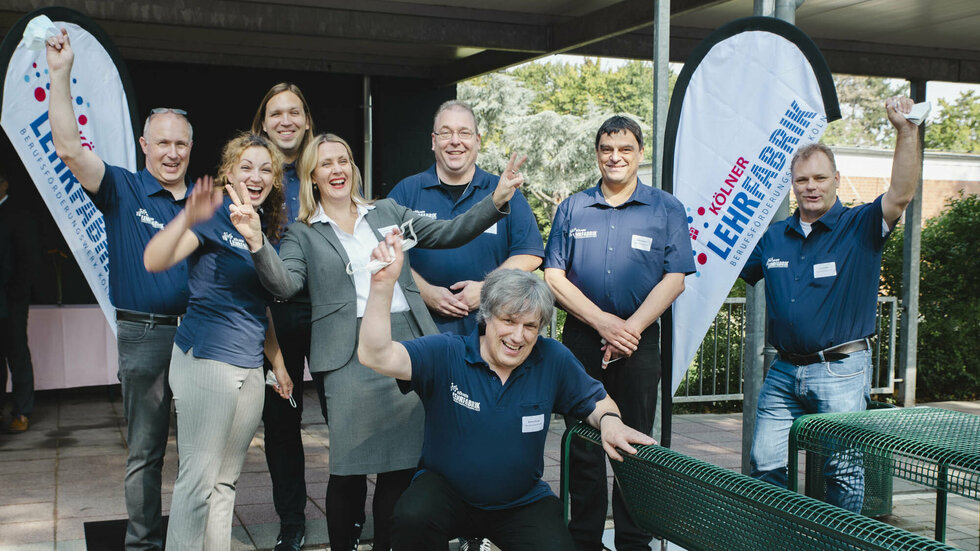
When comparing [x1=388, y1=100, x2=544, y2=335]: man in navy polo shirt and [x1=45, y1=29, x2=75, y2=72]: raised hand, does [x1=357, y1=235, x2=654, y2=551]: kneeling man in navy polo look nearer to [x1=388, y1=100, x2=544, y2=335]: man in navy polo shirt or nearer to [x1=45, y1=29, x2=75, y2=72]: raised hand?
[x1=388, y1=100, x2=544, y2=335]: man in navy polo shirt

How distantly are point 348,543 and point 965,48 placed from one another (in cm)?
762

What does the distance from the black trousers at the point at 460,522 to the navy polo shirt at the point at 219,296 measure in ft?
2.79

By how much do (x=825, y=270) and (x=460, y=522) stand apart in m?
1.85

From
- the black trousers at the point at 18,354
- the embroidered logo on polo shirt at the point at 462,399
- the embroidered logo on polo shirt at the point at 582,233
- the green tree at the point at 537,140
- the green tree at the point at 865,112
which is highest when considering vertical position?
the green tree at the point at 865,112

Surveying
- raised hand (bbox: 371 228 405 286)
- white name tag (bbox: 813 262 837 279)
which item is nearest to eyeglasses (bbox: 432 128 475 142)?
raised hand (bbox: 371 228 405 286)

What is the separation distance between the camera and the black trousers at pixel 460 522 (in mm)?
2580

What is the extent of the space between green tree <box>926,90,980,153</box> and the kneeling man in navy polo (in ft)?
132

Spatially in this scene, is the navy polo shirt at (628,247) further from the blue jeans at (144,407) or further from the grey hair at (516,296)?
the blue jeans at (144,407)

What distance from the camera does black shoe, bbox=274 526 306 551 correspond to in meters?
3.64

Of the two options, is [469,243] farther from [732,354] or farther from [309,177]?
[732,354]

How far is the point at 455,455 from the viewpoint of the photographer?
2682mm

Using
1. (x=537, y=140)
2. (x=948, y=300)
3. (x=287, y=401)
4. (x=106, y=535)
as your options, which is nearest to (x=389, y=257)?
(x=287, y=401)

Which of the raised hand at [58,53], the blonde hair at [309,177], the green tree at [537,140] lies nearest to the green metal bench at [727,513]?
the blonde hair at [309,177]

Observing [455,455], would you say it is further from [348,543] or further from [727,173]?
[727,173]
